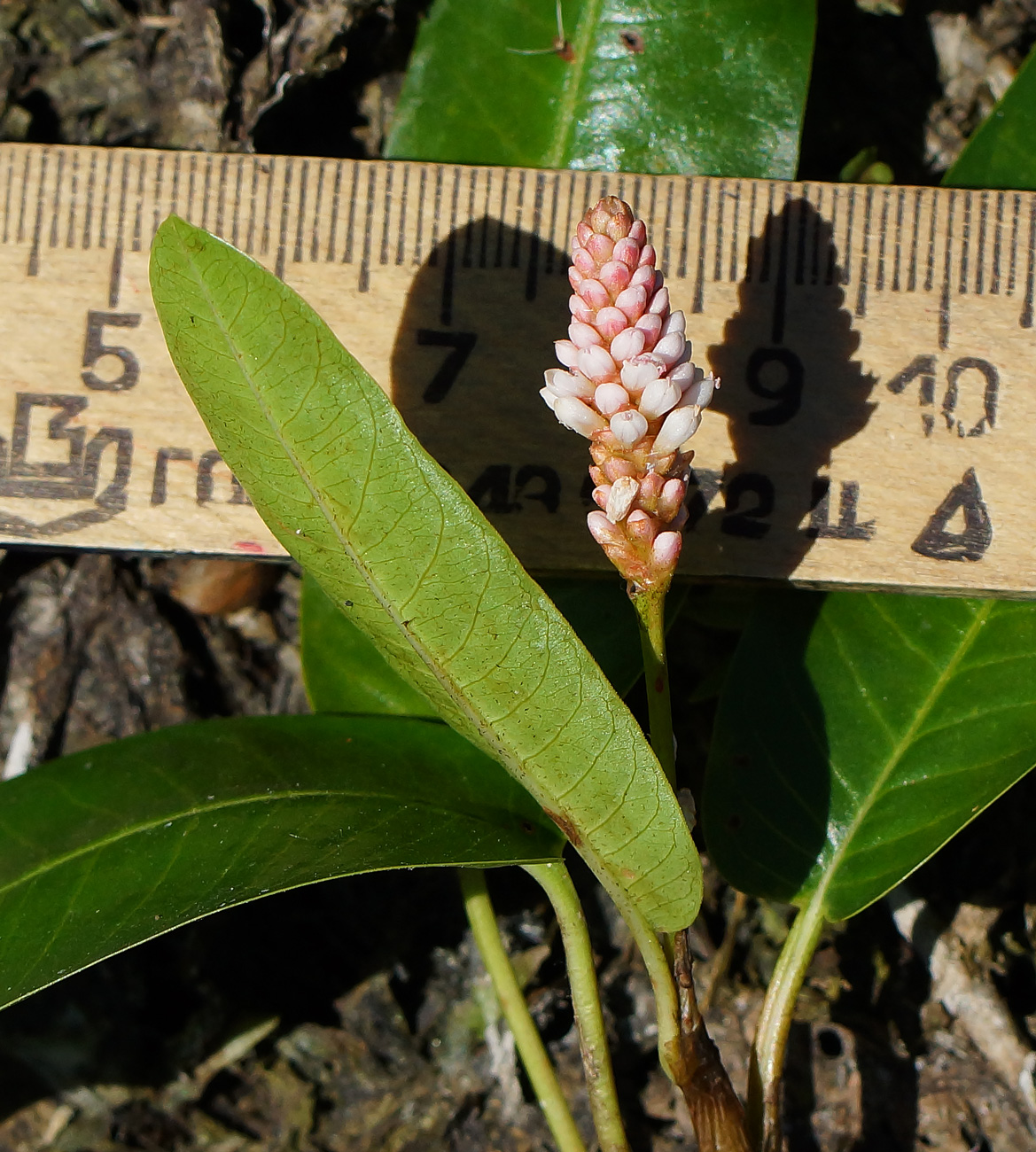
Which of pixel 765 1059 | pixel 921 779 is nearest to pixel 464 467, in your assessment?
pixel 921 779

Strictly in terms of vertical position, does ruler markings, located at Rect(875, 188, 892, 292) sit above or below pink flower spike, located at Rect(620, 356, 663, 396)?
above

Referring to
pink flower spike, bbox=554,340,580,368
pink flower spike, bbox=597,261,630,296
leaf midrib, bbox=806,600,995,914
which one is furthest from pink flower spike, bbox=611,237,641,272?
leaf midrib, bbox=806,600,995,914

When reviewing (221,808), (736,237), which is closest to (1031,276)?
(736,237)

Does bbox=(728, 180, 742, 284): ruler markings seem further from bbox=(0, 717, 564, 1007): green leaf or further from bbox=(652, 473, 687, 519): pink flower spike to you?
bbox=(0, 717, 564, 1007): green leaf

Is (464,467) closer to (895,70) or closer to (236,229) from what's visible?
(236,229)

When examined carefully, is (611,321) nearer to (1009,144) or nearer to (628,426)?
(628,426)

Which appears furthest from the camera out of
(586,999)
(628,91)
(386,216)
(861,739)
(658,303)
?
(628,91)
